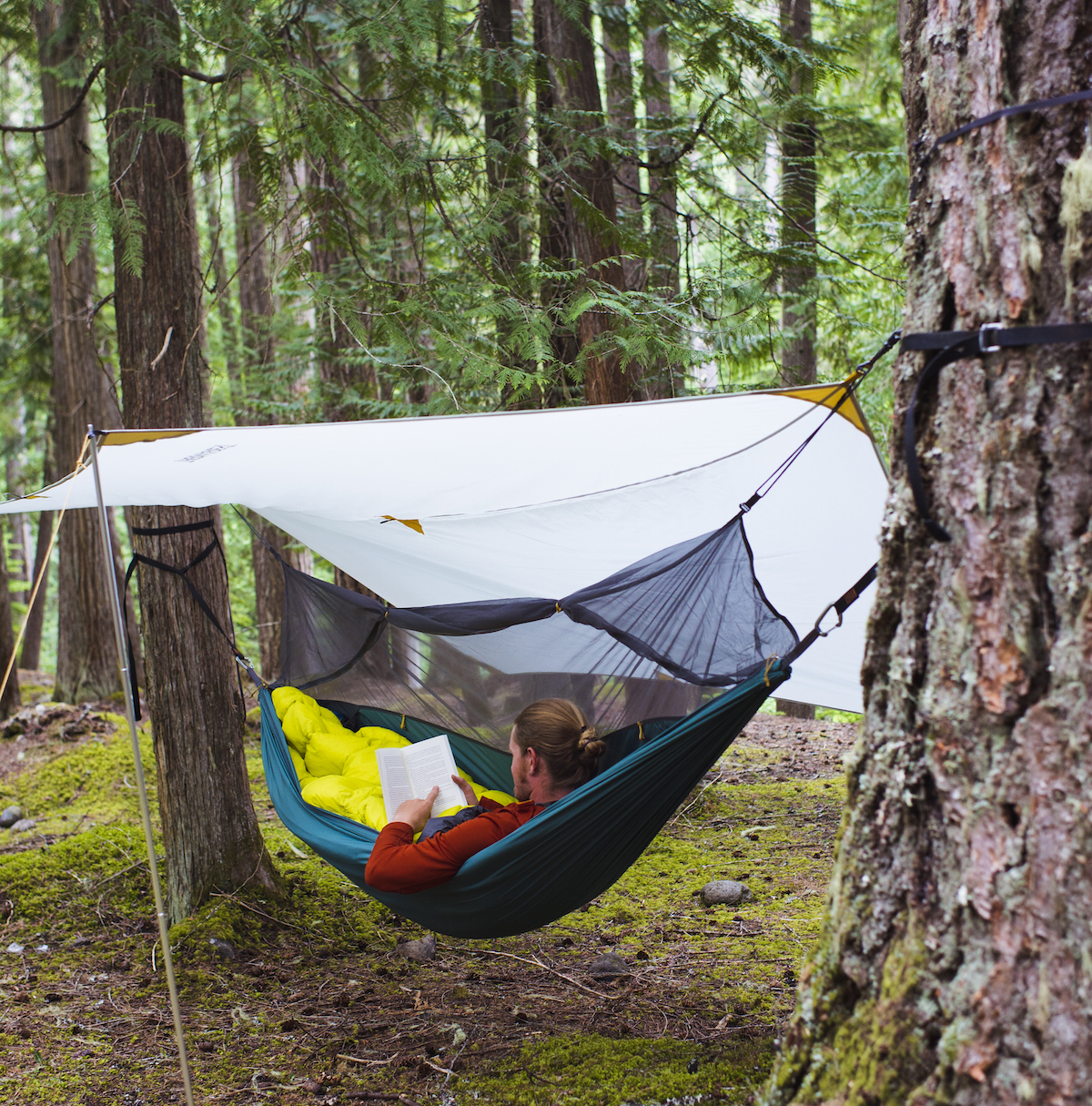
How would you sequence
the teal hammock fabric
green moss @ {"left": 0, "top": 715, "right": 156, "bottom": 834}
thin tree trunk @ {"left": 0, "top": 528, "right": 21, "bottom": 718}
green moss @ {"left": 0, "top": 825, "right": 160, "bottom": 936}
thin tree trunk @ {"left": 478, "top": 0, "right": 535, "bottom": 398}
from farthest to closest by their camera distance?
thin tree trunk @ {"left": 0, "top": 528, "right": 21, "bottom": 718}
green moss @ {"left": 0, "top": 715, "right": 156, "bottom": 834}
thin tree trunk @ {"left": 478, "top": 0, "right": 535, "bottom": 398}
green moss @ {"left": 0, "top": 825, "right": 160, "bottom": 936}
the teal hammock fabric

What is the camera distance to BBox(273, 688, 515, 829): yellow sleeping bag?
221 centimetres

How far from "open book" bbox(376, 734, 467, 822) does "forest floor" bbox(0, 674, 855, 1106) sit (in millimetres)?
456

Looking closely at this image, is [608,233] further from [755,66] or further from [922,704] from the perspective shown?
[922,704]

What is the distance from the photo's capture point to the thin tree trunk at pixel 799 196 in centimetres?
291

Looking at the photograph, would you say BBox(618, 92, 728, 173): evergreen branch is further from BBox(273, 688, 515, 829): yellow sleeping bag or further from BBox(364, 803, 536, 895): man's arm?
BBox(364, 803, 536, 895): man's arm

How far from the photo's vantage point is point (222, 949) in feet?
7.27

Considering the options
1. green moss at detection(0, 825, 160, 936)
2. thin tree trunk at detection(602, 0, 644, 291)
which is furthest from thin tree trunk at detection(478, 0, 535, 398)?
green moss at detection(0, 825, 160, 936)

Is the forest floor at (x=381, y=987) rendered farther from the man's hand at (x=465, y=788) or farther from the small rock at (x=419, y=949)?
the man's hand at (x=465, y=788)

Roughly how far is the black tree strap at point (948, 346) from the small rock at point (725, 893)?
1890 mm

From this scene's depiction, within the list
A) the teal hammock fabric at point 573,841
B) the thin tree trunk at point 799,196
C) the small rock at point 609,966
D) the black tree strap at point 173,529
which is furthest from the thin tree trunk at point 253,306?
the small rock at point 609,966

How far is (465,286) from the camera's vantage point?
3.04m

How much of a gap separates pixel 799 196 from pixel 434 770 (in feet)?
8.33

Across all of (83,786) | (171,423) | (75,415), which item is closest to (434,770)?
(171,423)

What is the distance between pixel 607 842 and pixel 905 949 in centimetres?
76
